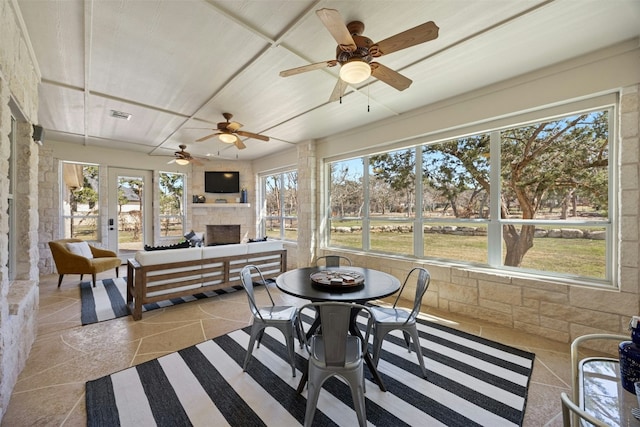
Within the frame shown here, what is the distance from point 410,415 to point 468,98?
3382 mm

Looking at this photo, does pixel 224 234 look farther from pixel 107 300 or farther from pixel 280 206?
pixel 107 300

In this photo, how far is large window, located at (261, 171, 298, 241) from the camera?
21.4 feet

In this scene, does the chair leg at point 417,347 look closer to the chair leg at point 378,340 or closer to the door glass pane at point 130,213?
the chair leg at point 378,340

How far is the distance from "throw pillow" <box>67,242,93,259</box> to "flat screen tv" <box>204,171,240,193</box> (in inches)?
119

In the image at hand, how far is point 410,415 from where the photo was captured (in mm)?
1665

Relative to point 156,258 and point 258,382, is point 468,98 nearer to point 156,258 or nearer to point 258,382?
point 258,382

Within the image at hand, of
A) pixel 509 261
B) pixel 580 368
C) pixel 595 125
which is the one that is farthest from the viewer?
pixel 509 261

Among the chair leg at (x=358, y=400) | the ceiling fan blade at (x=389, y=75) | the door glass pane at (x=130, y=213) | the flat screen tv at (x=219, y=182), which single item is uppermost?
the ceiling fan blade at (x=389, y=75)

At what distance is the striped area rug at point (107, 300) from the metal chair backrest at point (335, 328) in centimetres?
301

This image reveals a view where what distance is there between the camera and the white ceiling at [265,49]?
187 cm

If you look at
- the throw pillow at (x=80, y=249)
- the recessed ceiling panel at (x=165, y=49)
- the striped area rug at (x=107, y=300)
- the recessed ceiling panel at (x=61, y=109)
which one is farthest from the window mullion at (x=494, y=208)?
the throw pillow at (x=80, y=249)

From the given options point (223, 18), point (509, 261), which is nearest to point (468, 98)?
point (509, 261)

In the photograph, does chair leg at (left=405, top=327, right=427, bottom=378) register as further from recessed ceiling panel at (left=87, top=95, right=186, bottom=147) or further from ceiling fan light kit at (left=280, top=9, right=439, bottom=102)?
recessed ceiling panel at (left=87, top=95, right=186, bottom=147)

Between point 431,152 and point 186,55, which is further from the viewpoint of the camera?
point 431,152
